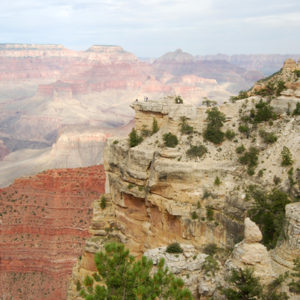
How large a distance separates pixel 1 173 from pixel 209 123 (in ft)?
339

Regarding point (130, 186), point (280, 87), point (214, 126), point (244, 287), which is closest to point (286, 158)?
point (214, 126)

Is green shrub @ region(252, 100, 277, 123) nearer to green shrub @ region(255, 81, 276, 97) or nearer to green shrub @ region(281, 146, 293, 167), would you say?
green shrub @ region(255, 81, 276, 97)

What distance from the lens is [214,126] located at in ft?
88.7

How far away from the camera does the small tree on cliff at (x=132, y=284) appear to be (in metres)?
15.4

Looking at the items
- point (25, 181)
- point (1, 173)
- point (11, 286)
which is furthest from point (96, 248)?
point (1, 173)

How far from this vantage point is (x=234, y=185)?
947 inches

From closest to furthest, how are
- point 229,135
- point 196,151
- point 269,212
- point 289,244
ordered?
1. point 289,244
2. point 269,212
3. point 196,151
4. point 229,135

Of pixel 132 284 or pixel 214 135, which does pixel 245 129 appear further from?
pixel 132 284

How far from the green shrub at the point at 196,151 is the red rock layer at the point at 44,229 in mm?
30182

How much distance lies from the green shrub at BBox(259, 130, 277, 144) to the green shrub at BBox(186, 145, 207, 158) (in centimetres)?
381

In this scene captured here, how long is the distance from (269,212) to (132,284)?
357 inches

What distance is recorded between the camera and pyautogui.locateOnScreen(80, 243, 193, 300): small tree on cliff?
15.4 meters

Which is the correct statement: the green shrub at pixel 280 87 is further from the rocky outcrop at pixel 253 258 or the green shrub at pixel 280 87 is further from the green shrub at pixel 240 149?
the rocky outcrop at pixel 253 258

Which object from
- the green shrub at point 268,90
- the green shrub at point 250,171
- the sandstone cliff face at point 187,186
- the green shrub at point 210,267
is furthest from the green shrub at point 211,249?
the green shrub at point 268,90
